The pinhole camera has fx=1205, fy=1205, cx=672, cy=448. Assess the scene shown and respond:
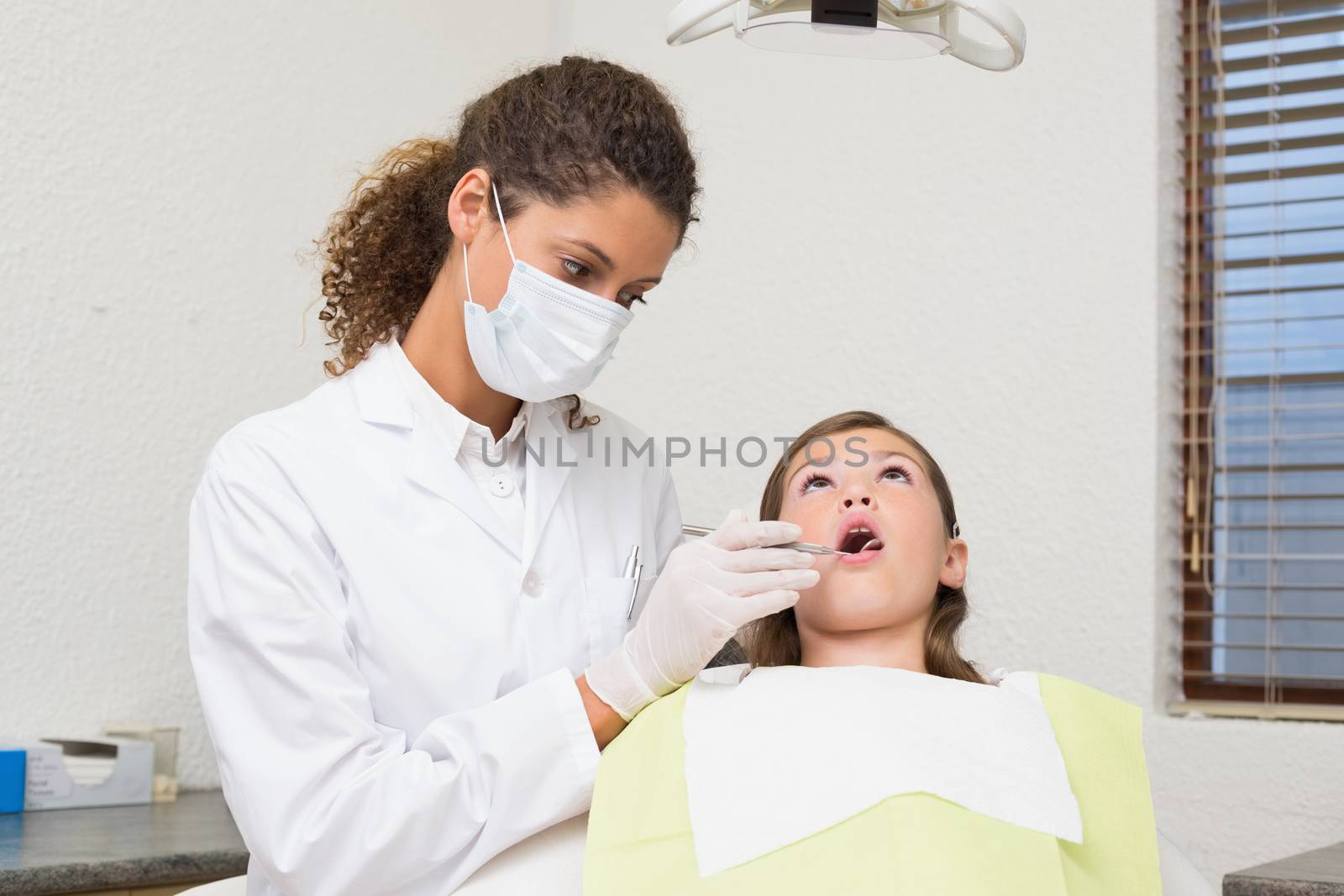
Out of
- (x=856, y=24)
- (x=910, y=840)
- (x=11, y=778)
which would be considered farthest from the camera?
(x=11, y=778)

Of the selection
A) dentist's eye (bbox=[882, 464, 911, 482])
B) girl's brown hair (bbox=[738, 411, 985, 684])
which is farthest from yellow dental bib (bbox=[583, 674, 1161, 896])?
dentist's eye (bbox=[882, 464, 911, 482])

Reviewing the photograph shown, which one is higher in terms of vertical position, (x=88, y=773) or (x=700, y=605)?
(x=700, y=605)

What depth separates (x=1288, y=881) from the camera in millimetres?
1333

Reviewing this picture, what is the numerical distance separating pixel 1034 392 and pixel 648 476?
0.86 meters

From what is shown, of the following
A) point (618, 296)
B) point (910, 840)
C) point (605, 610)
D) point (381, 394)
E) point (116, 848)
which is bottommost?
point (116, 848)

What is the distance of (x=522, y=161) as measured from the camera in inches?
52.9

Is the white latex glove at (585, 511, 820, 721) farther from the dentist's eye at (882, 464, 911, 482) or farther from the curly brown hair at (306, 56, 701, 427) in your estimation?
the curly brown hair at (306, 56, 701, 427)

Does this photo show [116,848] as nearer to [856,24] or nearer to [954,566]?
[954,566]

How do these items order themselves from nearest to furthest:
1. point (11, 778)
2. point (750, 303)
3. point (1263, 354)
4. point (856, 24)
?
point (856, 24), point (11, 778), point (1263, 354), point (750, 303)

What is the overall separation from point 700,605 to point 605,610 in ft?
0.90

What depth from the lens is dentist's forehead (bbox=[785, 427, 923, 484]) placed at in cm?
147

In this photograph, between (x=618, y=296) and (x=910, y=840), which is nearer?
(x=910, y=840)

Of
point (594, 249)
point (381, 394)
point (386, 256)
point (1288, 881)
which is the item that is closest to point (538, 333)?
point (594, 249)

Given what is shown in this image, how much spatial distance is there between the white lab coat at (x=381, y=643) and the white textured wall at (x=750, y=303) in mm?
714
